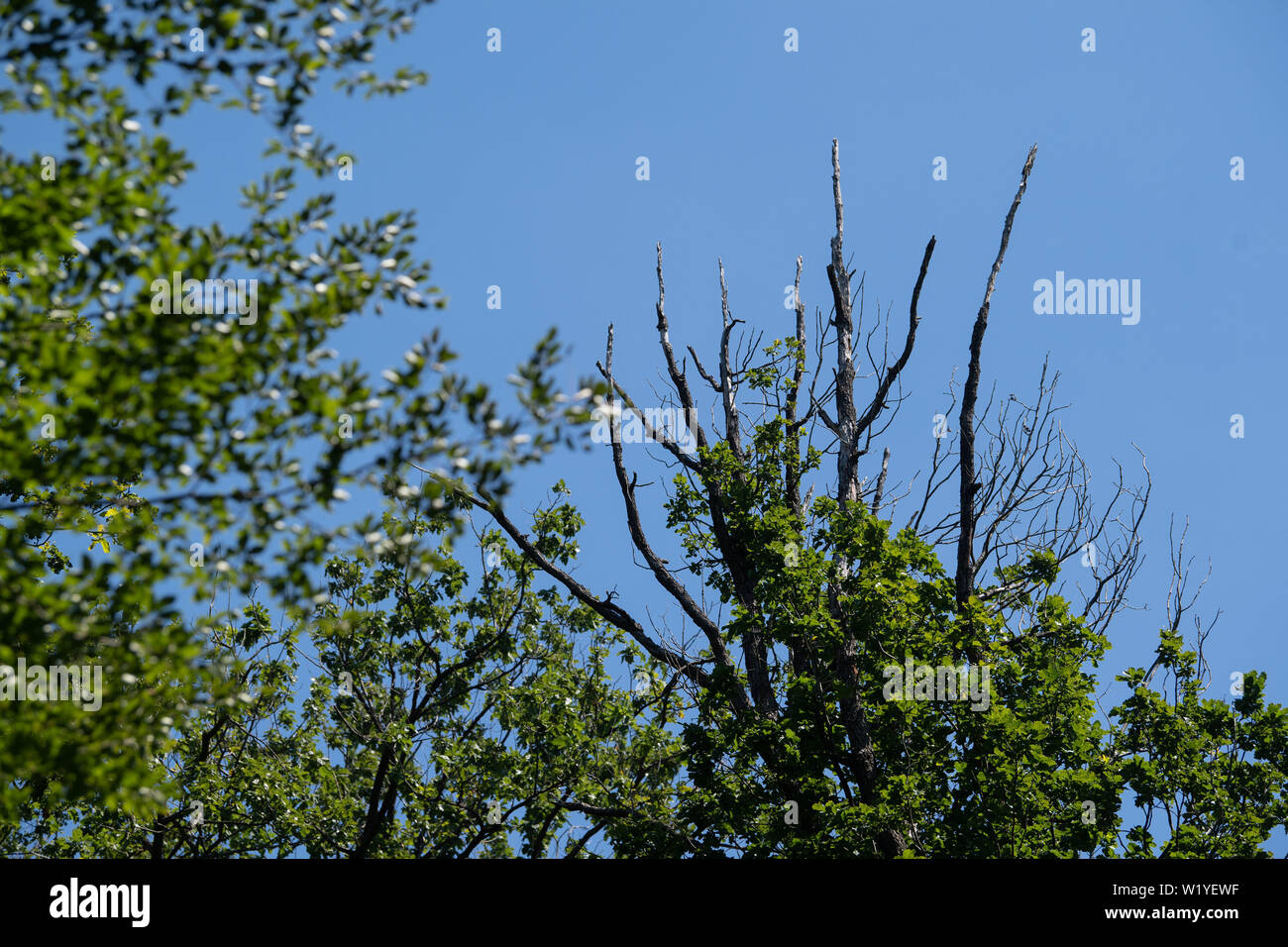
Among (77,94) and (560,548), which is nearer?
(77,94)

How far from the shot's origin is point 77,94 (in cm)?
621

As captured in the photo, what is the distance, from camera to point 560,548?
1778 centimetres

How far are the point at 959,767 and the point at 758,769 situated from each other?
2.63 m

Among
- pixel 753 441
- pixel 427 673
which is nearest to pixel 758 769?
pixel 753 441

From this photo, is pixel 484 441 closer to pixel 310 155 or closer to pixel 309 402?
pixel 309 402

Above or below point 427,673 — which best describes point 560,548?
above
